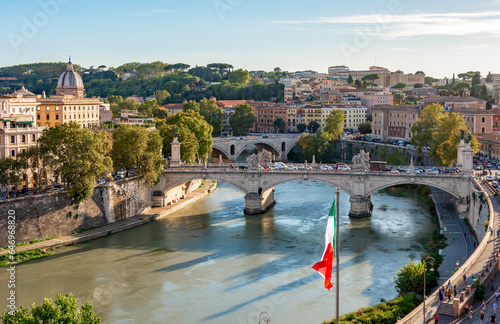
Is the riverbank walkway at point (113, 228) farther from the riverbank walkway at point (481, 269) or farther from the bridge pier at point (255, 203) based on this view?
the riverbank walkway at point (481, 269)

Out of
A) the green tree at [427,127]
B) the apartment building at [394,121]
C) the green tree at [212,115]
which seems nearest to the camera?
the green tree at [427,127]

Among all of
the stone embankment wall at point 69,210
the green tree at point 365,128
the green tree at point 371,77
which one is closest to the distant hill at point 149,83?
the green tree at point 371,77

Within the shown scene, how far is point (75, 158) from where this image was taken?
93.3 feet

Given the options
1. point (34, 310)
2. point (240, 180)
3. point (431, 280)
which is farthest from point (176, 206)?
point (34, 310)

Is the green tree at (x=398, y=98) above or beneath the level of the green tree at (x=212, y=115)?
above

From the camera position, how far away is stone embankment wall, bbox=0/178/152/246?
26.5 metres

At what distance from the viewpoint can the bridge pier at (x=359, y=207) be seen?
32625 millimetres

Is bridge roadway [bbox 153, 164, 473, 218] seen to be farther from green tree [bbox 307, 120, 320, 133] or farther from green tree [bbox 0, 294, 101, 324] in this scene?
green tree [bbox 307, 120, 320, 133]

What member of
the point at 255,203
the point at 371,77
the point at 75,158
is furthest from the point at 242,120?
the point at 75,158

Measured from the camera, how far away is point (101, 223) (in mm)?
30234

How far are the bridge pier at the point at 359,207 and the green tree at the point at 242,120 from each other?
124 ft

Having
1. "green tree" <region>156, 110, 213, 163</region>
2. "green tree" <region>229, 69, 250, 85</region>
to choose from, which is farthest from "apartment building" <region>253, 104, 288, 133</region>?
"green tree" <region>229, 69, 250, 85</region>

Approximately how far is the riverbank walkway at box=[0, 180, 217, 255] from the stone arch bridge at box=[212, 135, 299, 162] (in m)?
17.8

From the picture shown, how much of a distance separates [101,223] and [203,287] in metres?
9.78
